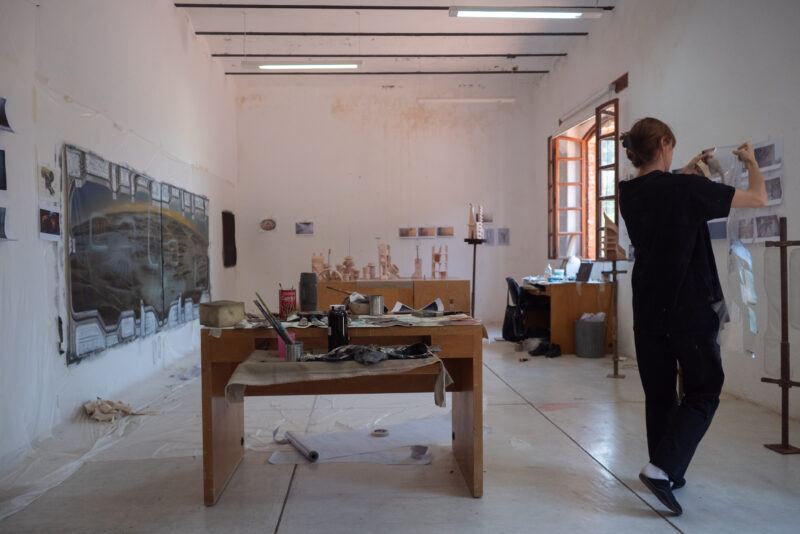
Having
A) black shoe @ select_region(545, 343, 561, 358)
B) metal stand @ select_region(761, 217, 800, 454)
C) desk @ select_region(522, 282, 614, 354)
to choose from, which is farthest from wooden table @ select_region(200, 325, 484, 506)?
desk @ select_region(522, 282, 614, 354)

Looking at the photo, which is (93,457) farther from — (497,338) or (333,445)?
(497,338)

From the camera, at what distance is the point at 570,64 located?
27.0 ft

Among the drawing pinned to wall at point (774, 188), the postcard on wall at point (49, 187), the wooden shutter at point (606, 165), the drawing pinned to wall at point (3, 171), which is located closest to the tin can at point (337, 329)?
the drawing pinned to wall at point (3, 171)

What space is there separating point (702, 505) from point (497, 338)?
540 cm

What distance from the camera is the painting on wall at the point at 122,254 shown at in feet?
13.3

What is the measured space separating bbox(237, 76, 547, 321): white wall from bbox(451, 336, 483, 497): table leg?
686cm

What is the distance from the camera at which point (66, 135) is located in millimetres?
3963

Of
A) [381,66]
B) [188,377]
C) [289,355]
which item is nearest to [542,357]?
[188,377]

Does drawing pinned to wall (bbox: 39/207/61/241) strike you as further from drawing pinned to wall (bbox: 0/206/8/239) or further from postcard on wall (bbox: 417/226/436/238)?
postcard on wall (bbox: 417/226/436/238)

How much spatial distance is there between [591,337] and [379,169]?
15.4 ft

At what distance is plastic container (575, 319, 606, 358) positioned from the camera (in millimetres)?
6387

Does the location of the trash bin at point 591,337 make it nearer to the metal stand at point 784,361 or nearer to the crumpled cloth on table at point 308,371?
the metal stand at point 784,361

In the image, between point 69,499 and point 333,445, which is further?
point 333,445

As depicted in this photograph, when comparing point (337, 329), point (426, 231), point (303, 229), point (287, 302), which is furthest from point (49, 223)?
point (426, 231)
